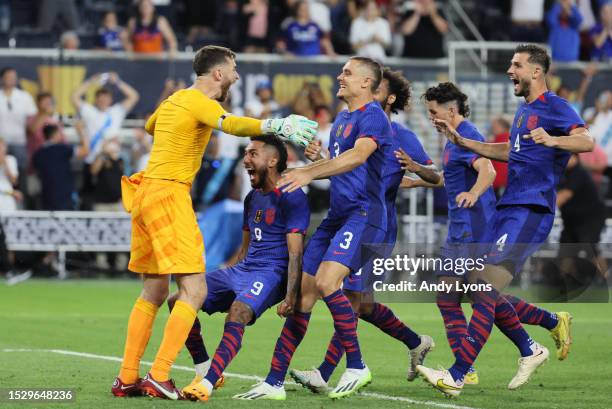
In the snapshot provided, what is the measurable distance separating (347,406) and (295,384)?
1352mm

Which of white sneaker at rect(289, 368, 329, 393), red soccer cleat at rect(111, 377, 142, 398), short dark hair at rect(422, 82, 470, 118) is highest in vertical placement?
short dark hair at rect(422, 82, 470, 118)

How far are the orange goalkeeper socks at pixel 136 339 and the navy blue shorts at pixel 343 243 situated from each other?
1186mm

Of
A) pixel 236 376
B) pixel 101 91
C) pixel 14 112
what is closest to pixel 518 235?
pixel 236 376

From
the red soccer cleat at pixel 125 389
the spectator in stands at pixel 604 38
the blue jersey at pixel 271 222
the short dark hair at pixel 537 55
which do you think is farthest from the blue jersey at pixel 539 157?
the spectator in stands at pixel 604 38

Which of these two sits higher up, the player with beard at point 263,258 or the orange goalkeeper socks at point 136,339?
the player with beard at point 263,258

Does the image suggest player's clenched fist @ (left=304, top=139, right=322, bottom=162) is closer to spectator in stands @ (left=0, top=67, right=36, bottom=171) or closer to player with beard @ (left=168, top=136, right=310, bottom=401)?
player with beard @ (left=168, top=136, right=310, bottom=401)

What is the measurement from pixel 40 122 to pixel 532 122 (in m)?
11.5

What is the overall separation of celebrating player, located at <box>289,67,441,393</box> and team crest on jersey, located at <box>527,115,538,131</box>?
0.86m

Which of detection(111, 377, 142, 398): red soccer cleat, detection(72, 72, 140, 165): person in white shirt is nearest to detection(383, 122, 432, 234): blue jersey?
detection(111, 377, 142, 398): red soccer cleat

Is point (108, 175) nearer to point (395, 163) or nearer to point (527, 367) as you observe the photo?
point (395, 163)

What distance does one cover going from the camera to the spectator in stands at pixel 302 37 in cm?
2161

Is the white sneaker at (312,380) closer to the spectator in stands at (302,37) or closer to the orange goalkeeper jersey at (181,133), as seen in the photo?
the orange goalkeeper jersey at (181,133)

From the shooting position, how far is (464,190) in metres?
10.7

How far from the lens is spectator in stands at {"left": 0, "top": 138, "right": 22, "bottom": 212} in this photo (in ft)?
A: 63.0
